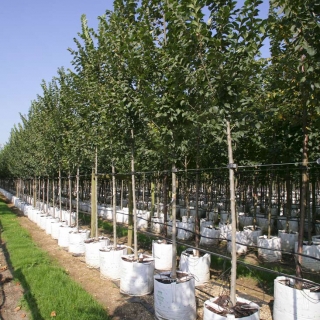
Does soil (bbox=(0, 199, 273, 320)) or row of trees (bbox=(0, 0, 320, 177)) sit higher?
row of trees (bbox=(0, 0, 320, 177))

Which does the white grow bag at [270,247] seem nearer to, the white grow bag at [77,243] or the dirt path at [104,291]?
the dirt path at [104,291]

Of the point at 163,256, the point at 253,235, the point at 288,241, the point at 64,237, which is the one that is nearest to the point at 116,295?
the point at 163,256

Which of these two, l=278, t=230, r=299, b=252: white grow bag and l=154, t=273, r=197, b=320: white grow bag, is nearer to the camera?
l=154, t=273, r=197, b=320: white grow bag

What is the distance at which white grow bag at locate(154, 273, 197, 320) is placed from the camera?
4.37m

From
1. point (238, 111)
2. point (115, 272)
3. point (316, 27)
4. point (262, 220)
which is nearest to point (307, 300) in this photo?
point (238, 111)

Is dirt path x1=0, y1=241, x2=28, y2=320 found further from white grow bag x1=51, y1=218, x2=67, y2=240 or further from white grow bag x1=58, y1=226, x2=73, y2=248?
white grow bag x1=51, y1=218, x2=67, y2=240

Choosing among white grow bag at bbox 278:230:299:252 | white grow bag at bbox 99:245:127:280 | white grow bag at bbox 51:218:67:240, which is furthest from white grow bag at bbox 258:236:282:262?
white grow bag at bbox 51:218:67:240

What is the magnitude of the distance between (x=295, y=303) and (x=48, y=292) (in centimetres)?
387

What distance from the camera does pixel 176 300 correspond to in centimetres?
437

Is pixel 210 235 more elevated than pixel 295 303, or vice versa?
pixel 295 303

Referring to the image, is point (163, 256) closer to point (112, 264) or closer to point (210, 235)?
point (112, 264)

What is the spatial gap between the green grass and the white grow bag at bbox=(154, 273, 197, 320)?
2.71 ft

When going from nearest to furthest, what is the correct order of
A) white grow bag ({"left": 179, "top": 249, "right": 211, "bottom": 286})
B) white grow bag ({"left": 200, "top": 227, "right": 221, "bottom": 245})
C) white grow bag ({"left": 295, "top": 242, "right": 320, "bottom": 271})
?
white grow bag ({"left": 179, "top": 249, "right": 211, "bottom": 286}) → white grow bag ({"left": 295, "top": 242, "right": 320, "bottom": 271}) → white grow bag ({"left": 200, "top": 227, "right": 221, "bottom": 245})

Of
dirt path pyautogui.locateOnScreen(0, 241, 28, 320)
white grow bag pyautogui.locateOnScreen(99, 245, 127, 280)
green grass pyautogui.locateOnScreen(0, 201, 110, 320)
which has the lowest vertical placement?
dirt path pyautogui.locateOnScreen(0, 241, 28, 320)
